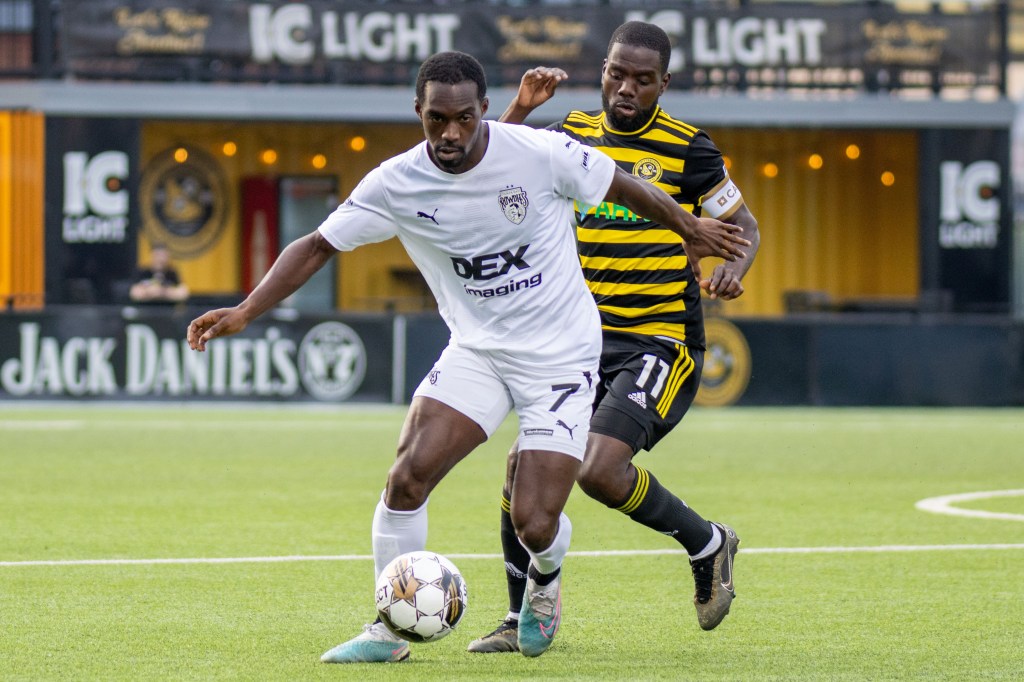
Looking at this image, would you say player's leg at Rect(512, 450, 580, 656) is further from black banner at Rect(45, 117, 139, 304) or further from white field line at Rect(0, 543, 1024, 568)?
black banner at Rect(45, 117, 139, 304)

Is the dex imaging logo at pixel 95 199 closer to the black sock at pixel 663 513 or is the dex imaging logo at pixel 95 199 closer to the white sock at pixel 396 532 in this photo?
the black sock at pixel 663 513

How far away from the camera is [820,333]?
776 inches

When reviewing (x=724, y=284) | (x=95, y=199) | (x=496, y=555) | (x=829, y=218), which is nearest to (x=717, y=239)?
(x=724, y=284)

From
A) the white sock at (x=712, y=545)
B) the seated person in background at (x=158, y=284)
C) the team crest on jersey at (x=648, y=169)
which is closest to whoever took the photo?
the white sock at (x=712, y=545)

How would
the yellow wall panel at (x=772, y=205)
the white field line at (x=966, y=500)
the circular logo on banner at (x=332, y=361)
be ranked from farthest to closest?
the yellow wall panel at (x=772, y=205) → the circular logo on banner at (x=332, y=361) → the white field line at (x=966, y=500)

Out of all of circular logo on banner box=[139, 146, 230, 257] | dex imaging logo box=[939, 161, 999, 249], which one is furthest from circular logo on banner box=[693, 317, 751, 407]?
circular logo on banner box=[139, 146, 230, 257]

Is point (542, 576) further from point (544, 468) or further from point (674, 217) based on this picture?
point (674, 217)

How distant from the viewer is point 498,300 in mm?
5934

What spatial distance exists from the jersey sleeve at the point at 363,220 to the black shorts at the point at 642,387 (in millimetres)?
1158

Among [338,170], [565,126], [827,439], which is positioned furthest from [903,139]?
[565,126]

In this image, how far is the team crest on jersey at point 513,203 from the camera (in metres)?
5.82

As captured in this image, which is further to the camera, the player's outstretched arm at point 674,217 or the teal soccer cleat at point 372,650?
the player's outstretched arm at point 674,217

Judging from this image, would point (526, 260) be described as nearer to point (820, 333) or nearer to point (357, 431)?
point (357, 431)

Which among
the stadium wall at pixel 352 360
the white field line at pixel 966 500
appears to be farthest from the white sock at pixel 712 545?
the stadium wall at pixel 352 360
